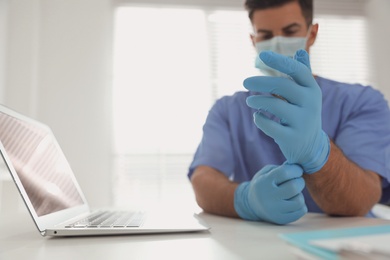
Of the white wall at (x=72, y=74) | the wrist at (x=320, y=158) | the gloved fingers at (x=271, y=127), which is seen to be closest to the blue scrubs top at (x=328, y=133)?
the wrist at (x=320, y=158)

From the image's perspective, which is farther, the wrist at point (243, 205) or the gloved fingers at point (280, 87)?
the wrist at point (243, 205)

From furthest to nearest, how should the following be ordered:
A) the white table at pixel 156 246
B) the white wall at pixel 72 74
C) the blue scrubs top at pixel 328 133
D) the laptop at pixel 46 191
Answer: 1. the white wall at pixel 72 74
2. the blue scrubs top at pixel 328 133
3. the laptop at pixel 46 191
4. the white table at pixel 156 246

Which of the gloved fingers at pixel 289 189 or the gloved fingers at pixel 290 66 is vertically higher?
the gloved fingers at pixel 290 66

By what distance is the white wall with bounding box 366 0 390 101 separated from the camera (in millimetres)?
2584

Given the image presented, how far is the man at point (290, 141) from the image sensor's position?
0.64m

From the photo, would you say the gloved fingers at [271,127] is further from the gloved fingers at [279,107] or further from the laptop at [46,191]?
the laptop at [46,191]

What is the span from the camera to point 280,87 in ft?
2.05

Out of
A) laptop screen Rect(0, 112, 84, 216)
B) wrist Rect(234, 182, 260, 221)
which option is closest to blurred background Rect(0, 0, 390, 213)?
laptop screen Rect(0, 112, 84, 216)

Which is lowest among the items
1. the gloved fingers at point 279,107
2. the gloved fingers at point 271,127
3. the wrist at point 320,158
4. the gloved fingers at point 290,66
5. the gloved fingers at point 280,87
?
the wrist at point 320,158

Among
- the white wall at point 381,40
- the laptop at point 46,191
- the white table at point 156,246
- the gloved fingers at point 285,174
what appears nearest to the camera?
the white table at point 156,246

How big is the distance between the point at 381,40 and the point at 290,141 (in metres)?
→ 2.46

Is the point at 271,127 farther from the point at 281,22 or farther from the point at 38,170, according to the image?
the point at 281,22

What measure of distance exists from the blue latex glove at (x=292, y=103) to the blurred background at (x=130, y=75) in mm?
1676

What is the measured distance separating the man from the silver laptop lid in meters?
0.41
